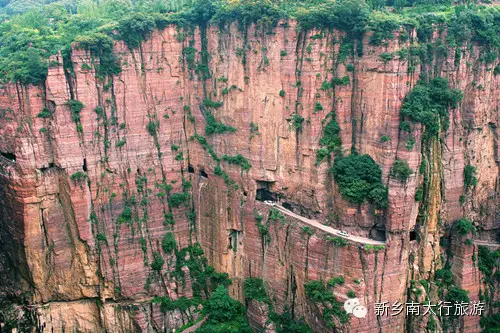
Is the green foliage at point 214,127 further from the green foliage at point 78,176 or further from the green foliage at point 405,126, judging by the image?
the green foliage at point 405,126

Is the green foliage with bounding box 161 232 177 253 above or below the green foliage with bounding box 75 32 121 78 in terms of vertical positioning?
below

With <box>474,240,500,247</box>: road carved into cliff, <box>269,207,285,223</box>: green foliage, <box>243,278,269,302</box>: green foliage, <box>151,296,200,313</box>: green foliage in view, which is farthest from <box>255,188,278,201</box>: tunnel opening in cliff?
<box>474,240,500,247</box>: road carved into cliff

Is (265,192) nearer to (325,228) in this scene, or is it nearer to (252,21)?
(325,228)

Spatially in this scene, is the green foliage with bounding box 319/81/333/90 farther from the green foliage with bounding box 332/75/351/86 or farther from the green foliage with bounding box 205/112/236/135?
the green foliage with bounding box 205/112/236/135

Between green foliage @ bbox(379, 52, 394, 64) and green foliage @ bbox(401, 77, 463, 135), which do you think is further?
green foliage @ bbox(401, 77, 463, 135)

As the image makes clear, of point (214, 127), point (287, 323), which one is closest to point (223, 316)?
point (287, 323)

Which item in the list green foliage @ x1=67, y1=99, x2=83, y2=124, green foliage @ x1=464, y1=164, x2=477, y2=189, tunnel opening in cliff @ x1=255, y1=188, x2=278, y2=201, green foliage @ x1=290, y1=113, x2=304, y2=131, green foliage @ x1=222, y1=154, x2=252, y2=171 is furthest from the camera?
tunnel opening in cliff @ x1=255, y1=188, x2=278, y2=201
